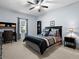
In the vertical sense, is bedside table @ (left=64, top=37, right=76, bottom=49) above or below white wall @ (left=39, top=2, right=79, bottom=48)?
below

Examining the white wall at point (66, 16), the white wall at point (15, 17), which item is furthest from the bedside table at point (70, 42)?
the white wall at point (15, 17)

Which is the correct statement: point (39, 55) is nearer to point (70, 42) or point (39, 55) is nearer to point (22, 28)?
point (70, 42)

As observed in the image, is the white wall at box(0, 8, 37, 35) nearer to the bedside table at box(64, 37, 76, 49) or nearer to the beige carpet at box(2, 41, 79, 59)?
the beige carpet at box(2, 41, 79, 59)

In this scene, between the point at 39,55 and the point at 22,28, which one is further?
the point at 22,28

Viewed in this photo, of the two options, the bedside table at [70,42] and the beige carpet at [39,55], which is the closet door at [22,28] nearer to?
the beige carpet at [39,55]

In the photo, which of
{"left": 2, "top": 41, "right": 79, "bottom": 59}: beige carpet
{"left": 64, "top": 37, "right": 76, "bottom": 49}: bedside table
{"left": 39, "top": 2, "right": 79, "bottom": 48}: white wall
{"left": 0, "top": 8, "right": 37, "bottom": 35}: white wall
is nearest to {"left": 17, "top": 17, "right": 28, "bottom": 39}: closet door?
{"left": 0, "top": 8, "right": 37, "bottom": 35}: white wall

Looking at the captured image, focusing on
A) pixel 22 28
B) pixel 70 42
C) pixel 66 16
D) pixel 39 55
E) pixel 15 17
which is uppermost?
pixel 15 17

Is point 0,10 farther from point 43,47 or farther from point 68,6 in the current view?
point 68,6

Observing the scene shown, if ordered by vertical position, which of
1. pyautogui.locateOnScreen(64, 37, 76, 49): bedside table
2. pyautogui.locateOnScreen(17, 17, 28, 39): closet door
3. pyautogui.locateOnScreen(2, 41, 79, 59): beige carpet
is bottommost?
pyautogui.locateOnScreen(2, 41, 79, 59): beige carpet

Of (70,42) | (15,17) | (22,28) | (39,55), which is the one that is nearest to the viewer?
(39,55)

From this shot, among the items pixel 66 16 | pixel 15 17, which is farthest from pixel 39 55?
pixel 15 17

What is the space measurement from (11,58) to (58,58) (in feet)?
5.92

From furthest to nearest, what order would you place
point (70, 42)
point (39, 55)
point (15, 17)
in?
point (15, 17), point (70, 42), point (39, 55)

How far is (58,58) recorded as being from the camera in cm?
275
